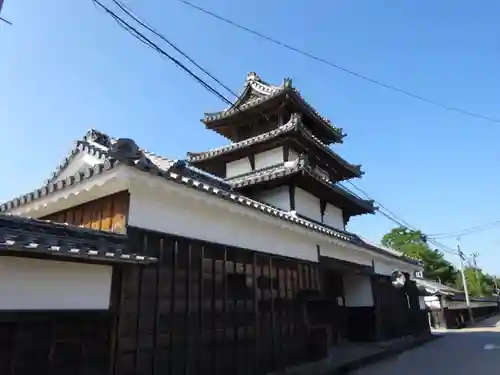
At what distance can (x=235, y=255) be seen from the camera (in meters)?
8.00

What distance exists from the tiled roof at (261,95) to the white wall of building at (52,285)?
10289 mm

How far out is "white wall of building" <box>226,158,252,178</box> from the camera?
15.3 meters

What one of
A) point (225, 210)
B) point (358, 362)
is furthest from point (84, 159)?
point (358, 362)

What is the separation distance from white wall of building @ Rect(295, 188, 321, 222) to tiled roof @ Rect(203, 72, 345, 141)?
13.7ft

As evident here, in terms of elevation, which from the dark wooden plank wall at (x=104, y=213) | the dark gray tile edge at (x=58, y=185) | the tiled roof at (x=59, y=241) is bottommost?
the tiled roof at (x=59, y=241)

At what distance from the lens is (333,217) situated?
15.9 metres

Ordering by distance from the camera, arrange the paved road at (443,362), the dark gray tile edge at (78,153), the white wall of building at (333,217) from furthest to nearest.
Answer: the white wall of building at (333,217) < the paved road at (443,362) < the dark gray tile edge at (78,153)

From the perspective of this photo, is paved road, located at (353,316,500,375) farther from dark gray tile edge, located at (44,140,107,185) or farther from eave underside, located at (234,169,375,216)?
dark gray tile edge, located at (44,140,107,185)

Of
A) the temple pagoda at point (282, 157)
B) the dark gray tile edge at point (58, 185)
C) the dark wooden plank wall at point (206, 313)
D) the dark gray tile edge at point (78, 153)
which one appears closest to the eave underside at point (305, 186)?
the temple pagoda at point (282, 157)

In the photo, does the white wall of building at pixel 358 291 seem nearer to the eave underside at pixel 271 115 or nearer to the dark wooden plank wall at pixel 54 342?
the eave underside at pixel 271 115

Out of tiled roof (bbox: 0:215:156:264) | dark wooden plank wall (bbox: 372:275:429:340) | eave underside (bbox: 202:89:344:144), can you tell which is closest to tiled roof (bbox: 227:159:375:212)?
eave underside (bbox: 202:89:344:144)

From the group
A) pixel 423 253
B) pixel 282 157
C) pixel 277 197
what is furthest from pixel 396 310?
pixel 423 253

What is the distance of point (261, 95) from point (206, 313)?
37.2 feet

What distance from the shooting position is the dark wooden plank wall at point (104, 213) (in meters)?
5.98
